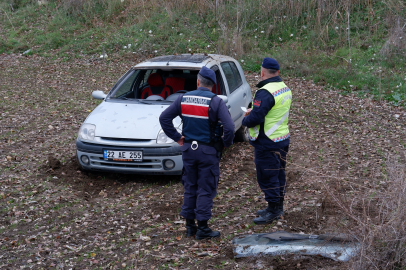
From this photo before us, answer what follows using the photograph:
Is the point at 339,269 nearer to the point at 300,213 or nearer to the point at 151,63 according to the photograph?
the point at 300,213

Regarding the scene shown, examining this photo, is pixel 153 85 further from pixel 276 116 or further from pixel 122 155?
pixel 276 116

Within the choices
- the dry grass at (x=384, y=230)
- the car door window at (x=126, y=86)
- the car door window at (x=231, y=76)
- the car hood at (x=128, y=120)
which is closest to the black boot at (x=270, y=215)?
the dry grass at (x=384, y=230)

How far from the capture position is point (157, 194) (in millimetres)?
5941

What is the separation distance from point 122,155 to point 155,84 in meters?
1.90

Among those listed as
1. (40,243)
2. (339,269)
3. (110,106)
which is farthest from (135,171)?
(339,269)

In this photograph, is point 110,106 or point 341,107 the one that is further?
point 341,107

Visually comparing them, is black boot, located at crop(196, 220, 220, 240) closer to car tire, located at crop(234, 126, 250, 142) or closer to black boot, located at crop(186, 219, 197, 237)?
black boot, located at crop(186, 219, 197, 237)

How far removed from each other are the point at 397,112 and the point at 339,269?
7.61 m

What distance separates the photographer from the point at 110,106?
677 cm

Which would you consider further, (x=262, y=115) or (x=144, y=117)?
(x=144, y=117)

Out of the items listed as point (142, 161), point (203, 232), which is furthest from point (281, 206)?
point (142, 161)

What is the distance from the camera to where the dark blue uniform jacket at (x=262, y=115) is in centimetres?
480

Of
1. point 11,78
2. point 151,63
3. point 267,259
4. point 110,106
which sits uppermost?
point 151,63

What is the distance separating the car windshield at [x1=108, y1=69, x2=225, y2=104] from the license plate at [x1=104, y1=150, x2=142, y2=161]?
1.42m
